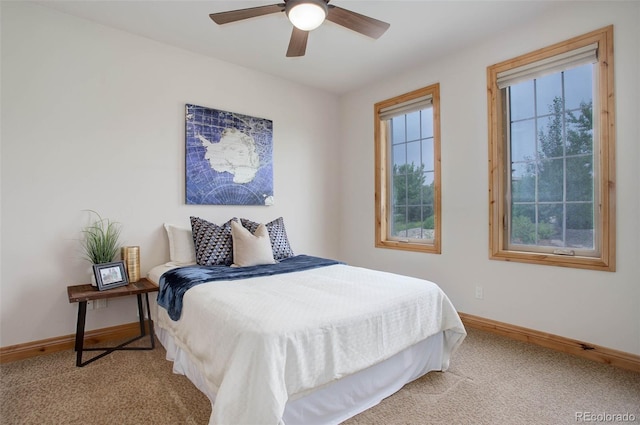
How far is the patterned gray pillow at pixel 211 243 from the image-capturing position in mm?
2783

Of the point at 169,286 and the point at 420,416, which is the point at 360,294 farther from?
the point at 169,286

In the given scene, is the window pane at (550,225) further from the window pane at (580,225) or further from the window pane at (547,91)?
the window pane at (547,91)

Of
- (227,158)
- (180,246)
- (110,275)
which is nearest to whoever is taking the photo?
(110,275)

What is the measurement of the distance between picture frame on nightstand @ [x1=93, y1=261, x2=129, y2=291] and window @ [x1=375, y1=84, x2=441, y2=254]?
263 cm

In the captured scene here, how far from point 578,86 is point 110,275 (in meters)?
3.86

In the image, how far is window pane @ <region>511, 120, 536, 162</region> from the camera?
9.12 feet

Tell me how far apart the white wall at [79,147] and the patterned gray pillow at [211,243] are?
12.7 inches

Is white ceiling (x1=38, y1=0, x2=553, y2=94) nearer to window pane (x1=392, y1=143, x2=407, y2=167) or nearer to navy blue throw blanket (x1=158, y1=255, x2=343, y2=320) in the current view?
window pane (x1=392, y1=143, x2=407, y2=167)

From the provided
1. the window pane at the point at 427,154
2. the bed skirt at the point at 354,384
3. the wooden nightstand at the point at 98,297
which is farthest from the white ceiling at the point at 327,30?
the bed skirt at the point at 354,384

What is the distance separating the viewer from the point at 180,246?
2920 millimetres

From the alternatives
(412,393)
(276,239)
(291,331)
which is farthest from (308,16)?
(412,393)

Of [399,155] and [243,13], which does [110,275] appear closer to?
[243,13]

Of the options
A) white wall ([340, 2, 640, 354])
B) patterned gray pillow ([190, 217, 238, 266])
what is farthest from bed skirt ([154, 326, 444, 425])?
white wall ([340, 2, 640, 354])

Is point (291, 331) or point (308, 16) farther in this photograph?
point (308, 16)
